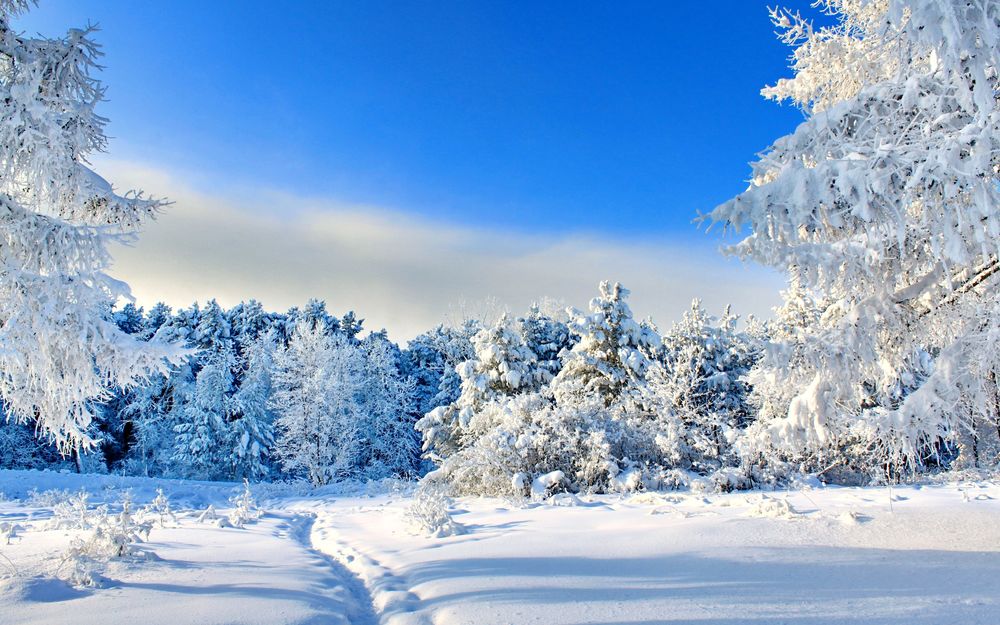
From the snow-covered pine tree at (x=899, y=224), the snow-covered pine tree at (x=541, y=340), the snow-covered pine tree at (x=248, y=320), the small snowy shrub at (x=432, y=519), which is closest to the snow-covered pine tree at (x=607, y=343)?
the snow-covered pine tree at (x=541, y=340)

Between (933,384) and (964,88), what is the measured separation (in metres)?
2.52

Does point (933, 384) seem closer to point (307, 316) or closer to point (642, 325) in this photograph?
point (642, 325)

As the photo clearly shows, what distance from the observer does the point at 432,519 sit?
7.65 meters

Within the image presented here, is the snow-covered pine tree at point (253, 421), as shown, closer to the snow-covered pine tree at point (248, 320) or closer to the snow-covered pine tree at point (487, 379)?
the snow-covered pine tree at point (248, 320)

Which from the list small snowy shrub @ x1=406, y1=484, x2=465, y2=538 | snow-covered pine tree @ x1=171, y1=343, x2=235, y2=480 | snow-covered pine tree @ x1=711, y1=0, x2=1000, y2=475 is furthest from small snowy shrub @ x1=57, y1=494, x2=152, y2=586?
snow-covered pine tree @ x1=171, y1=343, x2=235, y2=480

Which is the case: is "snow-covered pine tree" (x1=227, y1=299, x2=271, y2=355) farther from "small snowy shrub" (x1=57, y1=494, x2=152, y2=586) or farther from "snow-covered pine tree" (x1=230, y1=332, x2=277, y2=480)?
"small snowy shrub" (x1=57, y1=494, x2=152, y2=586)

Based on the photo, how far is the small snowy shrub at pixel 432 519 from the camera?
7.43 meters

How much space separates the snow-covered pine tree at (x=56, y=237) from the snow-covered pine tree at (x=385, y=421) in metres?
25.0

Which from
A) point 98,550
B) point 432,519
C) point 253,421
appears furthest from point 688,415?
point 253,421

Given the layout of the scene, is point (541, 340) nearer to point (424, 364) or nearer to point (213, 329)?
point (424, 364)

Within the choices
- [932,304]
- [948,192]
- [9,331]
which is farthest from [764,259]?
[9,331]

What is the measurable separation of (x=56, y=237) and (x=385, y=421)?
2737 cm

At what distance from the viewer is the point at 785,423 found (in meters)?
5.95

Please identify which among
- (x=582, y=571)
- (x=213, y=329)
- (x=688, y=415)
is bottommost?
(x=582, y=571)
